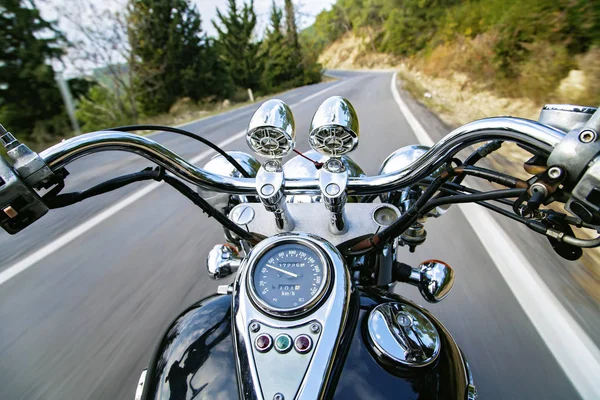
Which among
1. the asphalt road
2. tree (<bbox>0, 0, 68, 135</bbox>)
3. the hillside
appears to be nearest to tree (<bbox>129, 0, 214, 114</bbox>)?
tree (<bbox>0, 0, 68, 135</bbox>)

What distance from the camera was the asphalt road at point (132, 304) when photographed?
6.46ft

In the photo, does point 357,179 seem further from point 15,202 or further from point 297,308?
point 15,202

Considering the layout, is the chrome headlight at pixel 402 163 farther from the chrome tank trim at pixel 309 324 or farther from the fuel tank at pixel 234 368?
the chrome tank trim at pixel 309 324

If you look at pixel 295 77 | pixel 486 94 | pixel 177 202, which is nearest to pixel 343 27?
pixel 295 77

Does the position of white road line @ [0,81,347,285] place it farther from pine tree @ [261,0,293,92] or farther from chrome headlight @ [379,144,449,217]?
pine tree @ [261,0,293,92]

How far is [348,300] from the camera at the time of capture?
2.73 feet

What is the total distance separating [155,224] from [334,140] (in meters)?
3.35

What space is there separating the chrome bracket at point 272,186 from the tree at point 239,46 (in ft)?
90.5

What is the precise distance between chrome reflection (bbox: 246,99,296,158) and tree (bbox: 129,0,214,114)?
19521 mm

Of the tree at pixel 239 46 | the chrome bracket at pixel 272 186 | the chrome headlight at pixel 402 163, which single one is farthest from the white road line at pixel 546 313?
the tree at pixel 239 46

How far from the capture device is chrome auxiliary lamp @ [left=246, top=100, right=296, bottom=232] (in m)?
0.97

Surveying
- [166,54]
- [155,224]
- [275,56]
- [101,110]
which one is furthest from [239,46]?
[155,224]

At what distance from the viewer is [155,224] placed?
384 cm

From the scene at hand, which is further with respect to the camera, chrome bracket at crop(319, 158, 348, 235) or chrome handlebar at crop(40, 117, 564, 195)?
chrome bracket at crop(319, 158, 348, 235)
